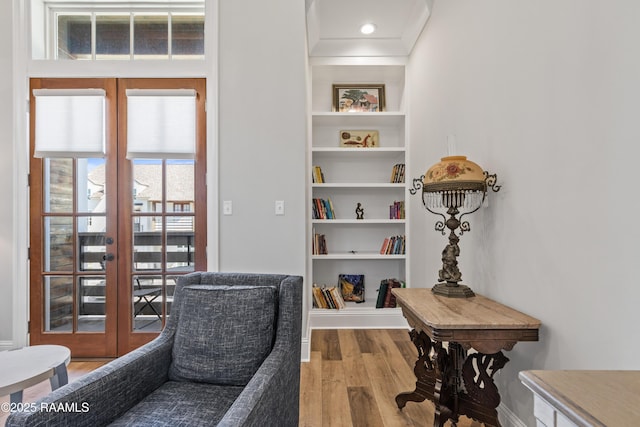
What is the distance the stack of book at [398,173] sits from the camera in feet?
11.7

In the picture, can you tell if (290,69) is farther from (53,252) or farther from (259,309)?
(53,252)

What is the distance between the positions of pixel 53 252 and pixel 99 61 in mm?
1647

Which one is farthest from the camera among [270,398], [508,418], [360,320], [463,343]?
[360,320]

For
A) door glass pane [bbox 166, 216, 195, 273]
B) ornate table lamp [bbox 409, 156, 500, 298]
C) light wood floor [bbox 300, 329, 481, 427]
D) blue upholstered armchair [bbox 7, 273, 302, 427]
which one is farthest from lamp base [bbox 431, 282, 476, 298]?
door glass pane [bbox 166, 216, 195, 273]

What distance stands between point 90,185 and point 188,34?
5.02 feet

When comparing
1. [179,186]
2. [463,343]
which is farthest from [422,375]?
[179,186]

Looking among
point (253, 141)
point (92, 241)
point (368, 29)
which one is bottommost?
point (92, 241)

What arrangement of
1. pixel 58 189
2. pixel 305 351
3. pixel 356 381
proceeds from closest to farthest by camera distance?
pixel 356 381, pixel 305 351, pixel 58 189

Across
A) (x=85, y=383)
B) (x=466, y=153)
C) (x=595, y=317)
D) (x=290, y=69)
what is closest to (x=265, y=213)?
(x=290, y=69)

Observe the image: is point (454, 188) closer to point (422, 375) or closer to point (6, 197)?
point (422, 375)

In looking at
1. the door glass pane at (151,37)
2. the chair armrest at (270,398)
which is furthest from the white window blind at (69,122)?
the chair armrest at (270,398)

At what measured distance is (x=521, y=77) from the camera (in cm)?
155

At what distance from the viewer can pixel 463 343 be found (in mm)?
1370

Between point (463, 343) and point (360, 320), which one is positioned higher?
point (463, 343)
